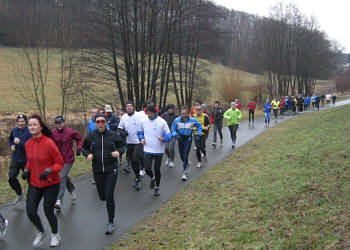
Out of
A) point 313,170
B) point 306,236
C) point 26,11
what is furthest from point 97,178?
point 26,11

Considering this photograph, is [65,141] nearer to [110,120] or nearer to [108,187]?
[108,187]

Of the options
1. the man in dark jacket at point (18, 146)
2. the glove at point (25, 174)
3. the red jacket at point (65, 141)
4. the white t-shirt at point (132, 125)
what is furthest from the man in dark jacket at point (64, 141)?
the white t-shirt at point (132, 125)

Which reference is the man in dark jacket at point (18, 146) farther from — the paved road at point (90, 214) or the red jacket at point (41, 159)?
the red jacket at point (41, 159)

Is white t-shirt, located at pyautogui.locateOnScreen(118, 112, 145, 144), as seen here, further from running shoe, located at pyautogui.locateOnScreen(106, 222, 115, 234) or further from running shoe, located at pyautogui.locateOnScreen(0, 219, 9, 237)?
running shoe, located at pyautogui.locateOnScreen(0, 219, 9, 237)

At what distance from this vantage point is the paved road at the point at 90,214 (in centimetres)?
524

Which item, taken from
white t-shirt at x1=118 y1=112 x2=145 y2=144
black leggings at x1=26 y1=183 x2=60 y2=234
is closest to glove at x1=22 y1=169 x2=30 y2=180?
black leggings at x1=26 y1=183 x2=60 y2=234

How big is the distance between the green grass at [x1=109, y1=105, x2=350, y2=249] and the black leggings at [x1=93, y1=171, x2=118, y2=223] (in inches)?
21.0

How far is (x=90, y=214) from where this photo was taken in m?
6.44

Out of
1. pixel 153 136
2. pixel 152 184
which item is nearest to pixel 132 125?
pixel 153 136

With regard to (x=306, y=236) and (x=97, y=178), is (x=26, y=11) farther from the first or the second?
(x=306, y=236)

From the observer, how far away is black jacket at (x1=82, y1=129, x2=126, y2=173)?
548 centimetres

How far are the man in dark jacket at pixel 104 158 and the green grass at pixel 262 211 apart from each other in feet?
2.29

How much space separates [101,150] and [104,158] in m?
0.15

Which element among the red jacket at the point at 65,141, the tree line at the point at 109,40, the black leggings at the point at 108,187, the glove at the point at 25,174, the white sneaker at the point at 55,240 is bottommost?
the white sneaker at the point at 55,240
